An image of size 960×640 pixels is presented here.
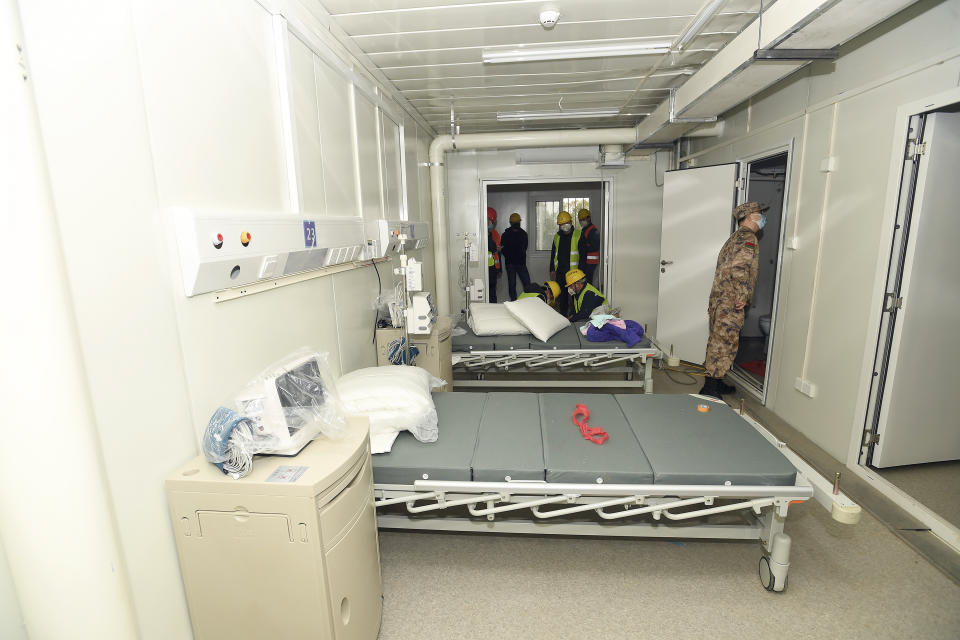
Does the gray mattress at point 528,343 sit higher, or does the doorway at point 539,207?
the doorway at point 539,207

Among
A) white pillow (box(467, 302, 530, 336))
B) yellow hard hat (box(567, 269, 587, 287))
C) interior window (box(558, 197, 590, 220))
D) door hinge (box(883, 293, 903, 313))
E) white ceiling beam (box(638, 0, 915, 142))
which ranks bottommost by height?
white pillow (box(467, 302, 530, 336))

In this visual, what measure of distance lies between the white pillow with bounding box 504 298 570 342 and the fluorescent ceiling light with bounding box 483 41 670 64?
2.01 meters

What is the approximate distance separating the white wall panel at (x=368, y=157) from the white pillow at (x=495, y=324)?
4.37 ft

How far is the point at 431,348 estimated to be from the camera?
3281 mm

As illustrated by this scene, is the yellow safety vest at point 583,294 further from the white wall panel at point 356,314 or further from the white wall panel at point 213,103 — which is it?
the white wall panel at point 213,103

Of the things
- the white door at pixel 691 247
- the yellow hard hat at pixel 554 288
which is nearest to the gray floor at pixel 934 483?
the white door at pixel 691 247

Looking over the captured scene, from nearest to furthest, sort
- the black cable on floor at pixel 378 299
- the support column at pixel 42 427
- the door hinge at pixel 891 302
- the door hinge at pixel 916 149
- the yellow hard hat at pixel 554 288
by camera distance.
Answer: the support column at pixel 42 427
the door hinge at pixel 916 149
the door hinge at pixel 891 302
the black cable on floor at pixel 378 299
the yellow hard hat at pixel 554 288

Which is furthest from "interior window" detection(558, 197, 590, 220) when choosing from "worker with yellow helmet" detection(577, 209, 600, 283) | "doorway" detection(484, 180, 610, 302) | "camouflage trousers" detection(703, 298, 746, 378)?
"camouflage trousers" detection(703, 298, 746, 378)

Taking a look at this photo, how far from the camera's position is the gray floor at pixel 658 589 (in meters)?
1.80

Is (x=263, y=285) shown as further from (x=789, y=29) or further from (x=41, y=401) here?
(x=789, y=29)

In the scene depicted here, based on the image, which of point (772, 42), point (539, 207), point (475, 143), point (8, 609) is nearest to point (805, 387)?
point (772, 42)

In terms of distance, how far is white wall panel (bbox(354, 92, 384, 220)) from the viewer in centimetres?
295

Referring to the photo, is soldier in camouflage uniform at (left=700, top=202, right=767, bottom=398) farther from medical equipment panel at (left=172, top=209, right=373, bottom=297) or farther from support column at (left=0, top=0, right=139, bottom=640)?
support column at (left=0, top=0, right=139, bottom=640)

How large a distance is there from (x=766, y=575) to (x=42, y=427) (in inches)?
101
